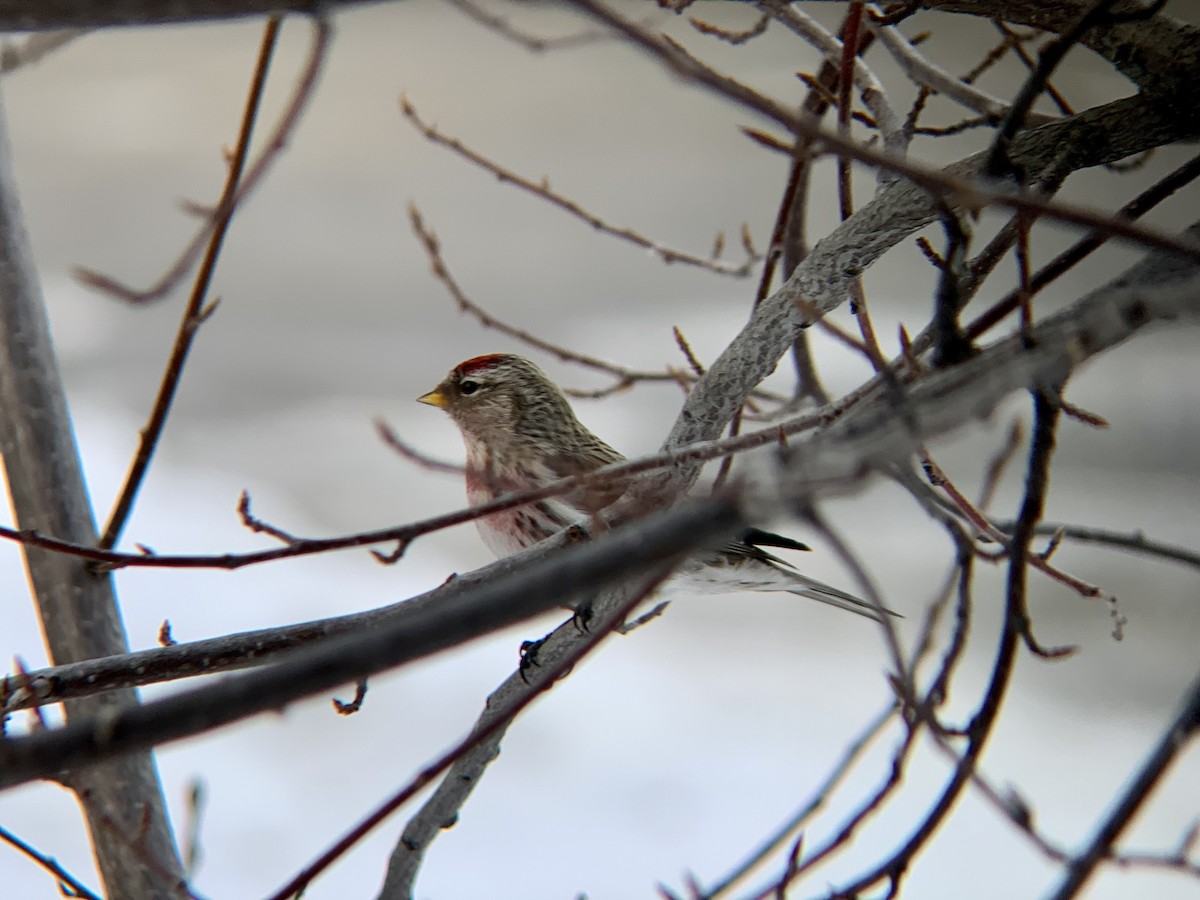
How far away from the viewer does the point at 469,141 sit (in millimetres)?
2662

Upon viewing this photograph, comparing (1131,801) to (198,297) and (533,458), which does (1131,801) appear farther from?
(533,458)

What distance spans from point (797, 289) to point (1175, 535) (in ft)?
5.58

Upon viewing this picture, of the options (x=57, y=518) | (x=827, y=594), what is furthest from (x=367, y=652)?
(x=827, y=594)

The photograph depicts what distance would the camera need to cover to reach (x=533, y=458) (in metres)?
1.58

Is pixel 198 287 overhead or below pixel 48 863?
overhead

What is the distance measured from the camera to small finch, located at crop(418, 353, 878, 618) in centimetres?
140

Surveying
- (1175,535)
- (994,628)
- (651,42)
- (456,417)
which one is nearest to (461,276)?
(456,417)

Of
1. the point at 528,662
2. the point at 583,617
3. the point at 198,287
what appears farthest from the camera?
the point at 528,662

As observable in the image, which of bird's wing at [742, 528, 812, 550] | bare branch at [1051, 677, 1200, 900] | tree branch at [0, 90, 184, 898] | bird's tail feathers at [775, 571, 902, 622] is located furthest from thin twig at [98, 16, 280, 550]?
bird's tail feathers at [775, 571, 902, 622]

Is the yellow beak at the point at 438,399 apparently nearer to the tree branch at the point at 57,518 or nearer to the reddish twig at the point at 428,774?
the tree branch at the point at 57,518

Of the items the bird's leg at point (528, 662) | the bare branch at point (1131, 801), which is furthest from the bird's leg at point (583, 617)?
the bare branch at point (1131, 801)

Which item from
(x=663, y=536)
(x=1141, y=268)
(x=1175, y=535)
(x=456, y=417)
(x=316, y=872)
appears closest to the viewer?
(x=663, y=536)

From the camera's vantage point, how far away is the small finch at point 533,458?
1.40m

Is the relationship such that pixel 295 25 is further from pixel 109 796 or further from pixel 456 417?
pixel 109 796
